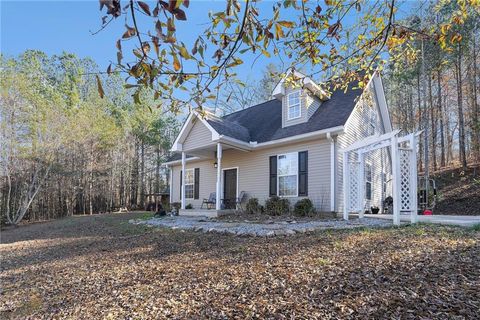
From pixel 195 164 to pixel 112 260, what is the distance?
985 centimetres

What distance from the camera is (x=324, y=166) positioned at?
9672mm

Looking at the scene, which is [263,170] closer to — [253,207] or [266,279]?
[253,207]

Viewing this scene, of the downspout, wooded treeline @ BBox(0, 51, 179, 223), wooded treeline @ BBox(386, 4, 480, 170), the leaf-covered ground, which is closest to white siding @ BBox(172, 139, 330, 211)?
the downspout

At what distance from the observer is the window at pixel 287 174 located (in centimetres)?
1044

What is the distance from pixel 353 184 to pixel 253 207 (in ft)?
11.8

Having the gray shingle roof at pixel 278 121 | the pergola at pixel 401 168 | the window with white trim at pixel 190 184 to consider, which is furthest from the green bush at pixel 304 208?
the window with white trim at pixel 190 184

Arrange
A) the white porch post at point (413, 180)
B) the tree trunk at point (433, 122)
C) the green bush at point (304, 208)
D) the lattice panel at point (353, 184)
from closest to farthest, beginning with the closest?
the white porch post at point (413, 180) → the lattice panel at point (353, 184) → the green bush at point (304, 208) → the tree trunk at point (433, 122)

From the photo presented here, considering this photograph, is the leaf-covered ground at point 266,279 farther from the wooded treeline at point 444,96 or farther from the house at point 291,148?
the wooded treeline at point 444,96

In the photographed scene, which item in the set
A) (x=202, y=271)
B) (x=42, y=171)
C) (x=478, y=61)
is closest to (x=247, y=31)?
(x=202, y=271)

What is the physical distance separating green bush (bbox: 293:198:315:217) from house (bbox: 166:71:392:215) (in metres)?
0.43

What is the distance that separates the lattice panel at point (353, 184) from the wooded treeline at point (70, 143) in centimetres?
684

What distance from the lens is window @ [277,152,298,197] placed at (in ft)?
34.2

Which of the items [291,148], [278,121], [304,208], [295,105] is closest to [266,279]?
[304,208]

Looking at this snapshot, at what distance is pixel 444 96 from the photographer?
18.4 metres
